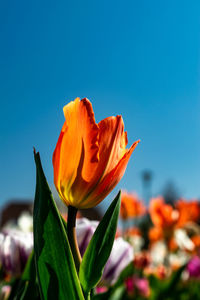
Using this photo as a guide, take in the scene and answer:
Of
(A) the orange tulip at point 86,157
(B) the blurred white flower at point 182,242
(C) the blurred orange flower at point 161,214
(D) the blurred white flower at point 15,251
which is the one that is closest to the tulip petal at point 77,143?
(A) the orange tulip at point 86,157

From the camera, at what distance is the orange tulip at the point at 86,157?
331 millimetres

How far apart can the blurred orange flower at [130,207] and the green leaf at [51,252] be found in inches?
81.9

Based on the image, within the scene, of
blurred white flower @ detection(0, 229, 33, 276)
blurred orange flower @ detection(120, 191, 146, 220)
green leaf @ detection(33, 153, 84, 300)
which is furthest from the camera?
blurred orange flower @ detection(120, 191, 146, 220)

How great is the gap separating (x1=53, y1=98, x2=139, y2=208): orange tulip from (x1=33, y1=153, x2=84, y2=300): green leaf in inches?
1.1

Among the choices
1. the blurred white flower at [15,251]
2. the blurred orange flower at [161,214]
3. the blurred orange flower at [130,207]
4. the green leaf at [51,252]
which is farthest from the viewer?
the blurred orange flower at [130,207]

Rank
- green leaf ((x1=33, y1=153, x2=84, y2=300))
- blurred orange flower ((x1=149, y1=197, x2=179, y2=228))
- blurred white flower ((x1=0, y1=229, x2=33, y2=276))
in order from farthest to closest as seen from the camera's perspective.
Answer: blurred orange flower ((x1=149, y1=197, x2=179, y2=228)) → blurred white flower ((x1=0, y1=229, x2=33, y2=276)) → green leaf ((x1=33, y1=153, x2=84, y2=300))

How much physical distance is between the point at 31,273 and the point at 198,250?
1808mm

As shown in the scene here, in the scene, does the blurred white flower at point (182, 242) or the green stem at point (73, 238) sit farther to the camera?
the blurred white flower at point (182, 242)

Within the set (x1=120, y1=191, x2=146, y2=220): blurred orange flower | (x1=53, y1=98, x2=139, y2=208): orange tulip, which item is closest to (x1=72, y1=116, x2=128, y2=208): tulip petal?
(x1=53, y1=98, x2=139, y2=208): orange tulip

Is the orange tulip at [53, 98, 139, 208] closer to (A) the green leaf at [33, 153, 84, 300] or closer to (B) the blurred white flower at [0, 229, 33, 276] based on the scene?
(A) the green leaf at [33, 153, 84, 300]

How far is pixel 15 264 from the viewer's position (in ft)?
1.83

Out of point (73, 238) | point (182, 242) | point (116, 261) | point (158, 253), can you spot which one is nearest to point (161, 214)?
point (182, 242)

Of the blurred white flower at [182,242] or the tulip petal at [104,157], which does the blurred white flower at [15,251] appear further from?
the blurred white flower at [182,242]

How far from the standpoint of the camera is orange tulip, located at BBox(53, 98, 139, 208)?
1.08 feet
